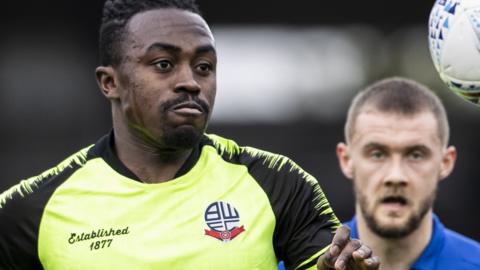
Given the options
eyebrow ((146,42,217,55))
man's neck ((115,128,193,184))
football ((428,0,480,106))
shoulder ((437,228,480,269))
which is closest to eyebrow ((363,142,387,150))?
shoulder ((437,228,480,269))

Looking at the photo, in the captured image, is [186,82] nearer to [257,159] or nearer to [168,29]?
[168,29]

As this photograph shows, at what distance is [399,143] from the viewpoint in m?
5.89

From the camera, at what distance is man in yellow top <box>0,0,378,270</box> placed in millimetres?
4297

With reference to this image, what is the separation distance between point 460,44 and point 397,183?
1278mm

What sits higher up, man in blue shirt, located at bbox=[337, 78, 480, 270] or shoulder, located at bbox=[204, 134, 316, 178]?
shoulder, located at bbox=[204, 134, 316, 178]

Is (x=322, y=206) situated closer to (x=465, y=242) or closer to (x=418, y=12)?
(x=465, y=242)

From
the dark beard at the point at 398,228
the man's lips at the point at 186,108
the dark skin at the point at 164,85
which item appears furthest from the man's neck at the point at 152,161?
the dark beard at the point at 398,228

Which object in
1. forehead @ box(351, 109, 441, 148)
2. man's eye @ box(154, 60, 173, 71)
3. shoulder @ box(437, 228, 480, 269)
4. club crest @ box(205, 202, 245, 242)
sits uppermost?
man's eye @ box(154, 60, 173, 71)

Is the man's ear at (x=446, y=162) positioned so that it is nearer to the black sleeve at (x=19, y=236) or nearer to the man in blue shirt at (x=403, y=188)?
the man in blue shirt at (x=403, y=188)

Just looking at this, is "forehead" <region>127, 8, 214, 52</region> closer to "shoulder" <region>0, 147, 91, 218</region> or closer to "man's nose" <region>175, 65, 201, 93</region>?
"man's nose" <region>175, 65, 201, 93</region>

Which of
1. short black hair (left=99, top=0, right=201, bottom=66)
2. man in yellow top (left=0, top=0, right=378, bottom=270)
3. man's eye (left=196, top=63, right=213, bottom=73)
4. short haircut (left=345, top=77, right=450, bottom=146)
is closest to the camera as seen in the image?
man in yellow top (left=0, top=0, right=378, bottom=270)

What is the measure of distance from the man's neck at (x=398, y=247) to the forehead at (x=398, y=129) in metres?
0.41

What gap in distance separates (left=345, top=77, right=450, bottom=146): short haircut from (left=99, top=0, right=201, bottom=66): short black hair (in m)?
1.75

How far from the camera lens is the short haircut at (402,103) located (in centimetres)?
602
